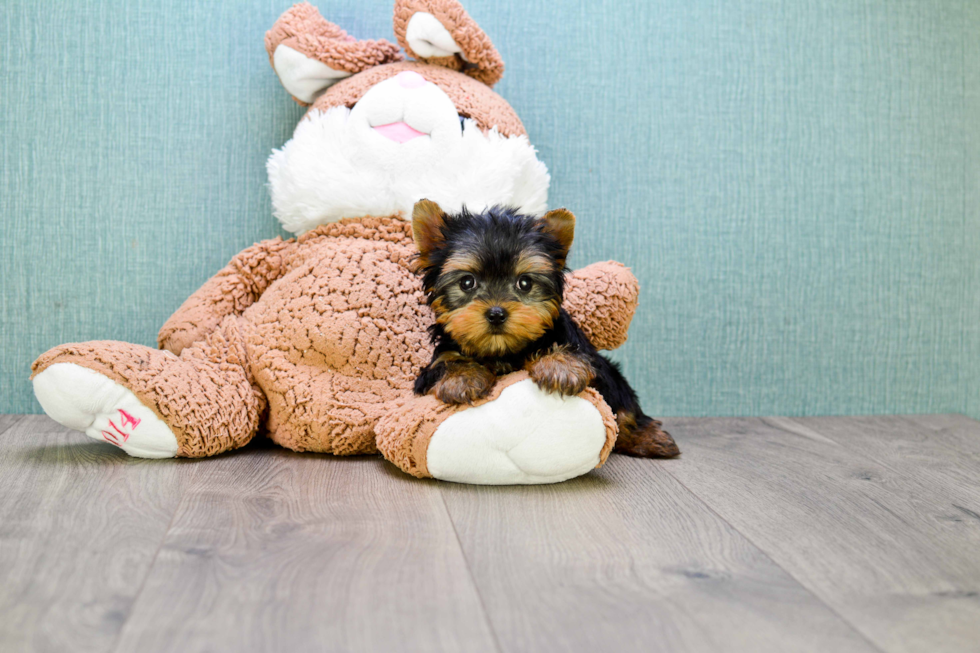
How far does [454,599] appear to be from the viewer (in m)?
1.02

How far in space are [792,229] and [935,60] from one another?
2.27 feet

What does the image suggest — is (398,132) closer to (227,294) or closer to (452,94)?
(452,94)

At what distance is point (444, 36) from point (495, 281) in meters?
0.81

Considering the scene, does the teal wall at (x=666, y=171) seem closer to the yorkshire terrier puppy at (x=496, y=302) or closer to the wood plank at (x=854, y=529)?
the wood plank at (x=854, y=529)

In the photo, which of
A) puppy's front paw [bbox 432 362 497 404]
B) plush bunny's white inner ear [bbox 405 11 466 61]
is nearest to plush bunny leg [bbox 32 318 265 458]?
puppy's front paw [bbox 432 362 497 404]

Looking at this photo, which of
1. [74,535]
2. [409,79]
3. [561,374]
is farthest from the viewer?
[409,79]

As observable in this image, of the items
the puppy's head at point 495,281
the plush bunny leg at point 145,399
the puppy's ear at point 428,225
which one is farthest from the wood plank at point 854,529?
the plush bunny leg at point 145,399

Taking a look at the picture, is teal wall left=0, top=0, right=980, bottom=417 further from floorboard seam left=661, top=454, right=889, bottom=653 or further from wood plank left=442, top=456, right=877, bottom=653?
wood plank left=442, top=456, right=877, bottom=653

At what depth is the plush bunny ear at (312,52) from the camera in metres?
1.94

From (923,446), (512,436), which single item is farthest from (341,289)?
(923,446)

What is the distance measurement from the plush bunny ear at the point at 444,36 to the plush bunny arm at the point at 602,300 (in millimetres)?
638

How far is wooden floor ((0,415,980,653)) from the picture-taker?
94cm

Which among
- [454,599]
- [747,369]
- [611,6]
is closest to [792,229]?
[747,369]

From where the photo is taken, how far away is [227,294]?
1.94 meters
